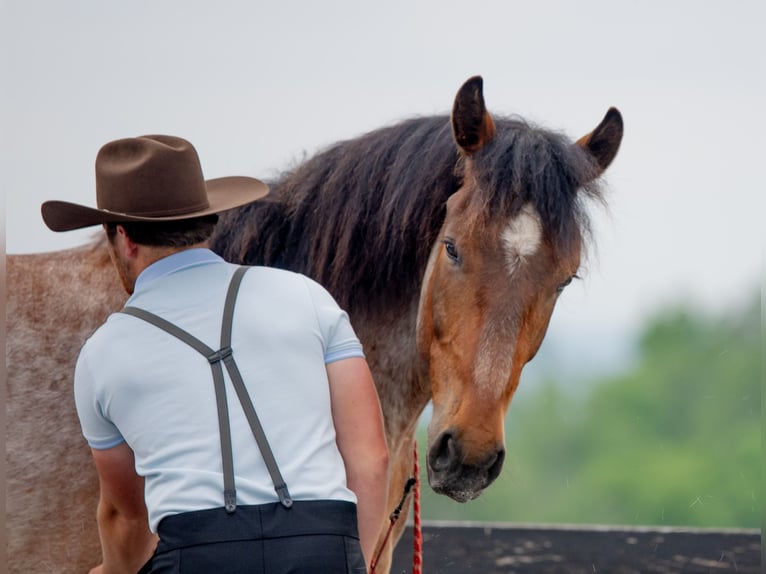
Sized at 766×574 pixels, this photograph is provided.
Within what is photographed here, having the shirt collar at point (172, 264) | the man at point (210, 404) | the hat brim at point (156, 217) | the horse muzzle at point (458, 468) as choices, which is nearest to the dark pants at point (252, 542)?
the man at point (210, 404)

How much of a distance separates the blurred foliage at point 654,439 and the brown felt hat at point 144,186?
35590mm

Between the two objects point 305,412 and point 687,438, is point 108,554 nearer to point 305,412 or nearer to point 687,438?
point 305,412

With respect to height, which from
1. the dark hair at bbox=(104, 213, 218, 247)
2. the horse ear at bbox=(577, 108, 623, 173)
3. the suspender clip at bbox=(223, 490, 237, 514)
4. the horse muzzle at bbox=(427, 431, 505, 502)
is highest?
the dark hair at bbox=(104, 213, 218, 247)

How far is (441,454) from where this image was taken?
290 centimetres

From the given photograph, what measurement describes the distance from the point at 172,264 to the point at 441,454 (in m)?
1.08

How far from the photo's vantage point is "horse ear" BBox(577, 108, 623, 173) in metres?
3.39

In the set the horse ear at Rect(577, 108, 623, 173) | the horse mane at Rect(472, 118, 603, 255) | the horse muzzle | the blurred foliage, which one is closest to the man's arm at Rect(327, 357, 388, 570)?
the horse muzzle

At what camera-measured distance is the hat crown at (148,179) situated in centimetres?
224

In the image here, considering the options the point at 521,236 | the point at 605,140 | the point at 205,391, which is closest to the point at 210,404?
the point at 205,391

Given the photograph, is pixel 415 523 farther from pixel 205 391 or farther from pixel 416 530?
pixel 205 391

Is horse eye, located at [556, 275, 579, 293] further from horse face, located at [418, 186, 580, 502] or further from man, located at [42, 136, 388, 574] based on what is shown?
man, located at [42, 136, 388, 574]

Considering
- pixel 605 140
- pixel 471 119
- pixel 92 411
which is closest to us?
pixel 92 411

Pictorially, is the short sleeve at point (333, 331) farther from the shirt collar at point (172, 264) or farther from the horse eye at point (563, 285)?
the horse eye at point (563, 285)

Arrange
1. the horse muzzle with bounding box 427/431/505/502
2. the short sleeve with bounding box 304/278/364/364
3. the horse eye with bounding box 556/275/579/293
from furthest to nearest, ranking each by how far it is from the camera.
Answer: the horse eye with bounding box 556/275/579/293, the horse muzzle with bounding box 427/431/505/502, the short sleeve with bounding box 304/278/364/364
